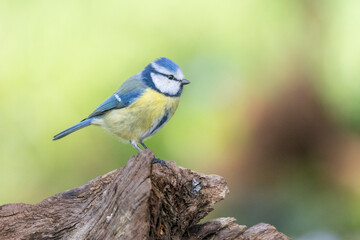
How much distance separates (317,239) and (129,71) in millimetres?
984

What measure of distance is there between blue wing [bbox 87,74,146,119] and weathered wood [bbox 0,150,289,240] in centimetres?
34

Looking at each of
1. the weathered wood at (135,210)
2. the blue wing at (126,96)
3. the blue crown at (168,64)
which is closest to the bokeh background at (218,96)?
the blue wing at (126,96)

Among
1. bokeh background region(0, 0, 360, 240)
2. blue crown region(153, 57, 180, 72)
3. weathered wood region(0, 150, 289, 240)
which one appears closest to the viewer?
weathered wood region(0, 150, 289, 240)

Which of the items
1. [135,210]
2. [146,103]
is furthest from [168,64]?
[135,210]

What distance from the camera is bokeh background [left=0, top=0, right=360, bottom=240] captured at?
2121 millimetres

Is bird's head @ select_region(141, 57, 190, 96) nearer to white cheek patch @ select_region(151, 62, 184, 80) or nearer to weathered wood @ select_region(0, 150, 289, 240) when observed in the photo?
white cheek patch @ select_region(151, 62, 184, 80)

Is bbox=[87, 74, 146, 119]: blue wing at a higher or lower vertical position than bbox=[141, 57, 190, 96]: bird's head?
lower

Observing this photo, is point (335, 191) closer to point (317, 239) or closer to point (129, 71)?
point (317, 239)

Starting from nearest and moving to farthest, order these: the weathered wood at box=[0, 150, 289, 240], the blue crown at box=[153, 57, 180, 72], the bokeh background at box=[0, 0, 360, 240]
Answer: the weathered wood at box=[0, 150, 289, 240] → the blue crown at box=[153, 57, 180, 72] → the bokeh background at box=[0, 0, 360, 240]

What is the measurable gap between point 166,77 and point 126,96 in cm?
13

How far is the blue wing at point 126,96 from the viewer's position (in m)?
1.59

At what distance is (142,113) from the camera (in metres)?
1.56

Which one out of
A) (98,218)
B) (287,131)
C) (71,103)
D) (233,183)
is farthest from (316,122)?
(98,218)

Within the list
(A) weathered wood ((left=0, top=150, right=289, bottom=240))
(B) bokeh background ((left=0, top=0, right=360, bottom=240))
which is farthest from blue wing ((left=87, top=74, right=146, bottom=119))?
(B) bokeh background ((left=0, top=0, right=360, bottom=240))
